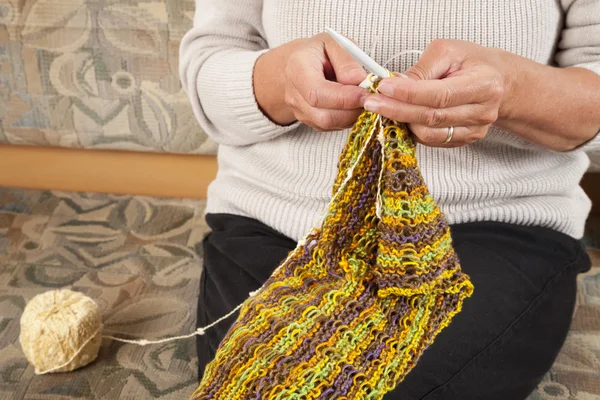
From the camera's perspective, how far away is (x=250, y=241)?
0.83 m

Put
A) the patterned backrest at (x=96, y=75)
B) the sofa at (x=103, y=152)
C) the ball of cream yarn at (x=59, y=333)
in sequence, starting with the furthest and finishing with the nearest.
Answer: the patterned backrest at (x=96, y=75)
the sofa at (x=103, y=152)
the ball of cream yarn at (x=59, y=333)

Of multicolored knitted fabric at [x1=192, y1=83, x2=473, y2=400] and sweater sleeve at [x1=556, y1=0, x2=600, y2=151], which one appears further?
sweater sleeve at [x1=556, y1=0, x2=600, y2=151]

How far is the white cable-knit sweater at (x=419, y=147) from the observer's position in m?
0.77

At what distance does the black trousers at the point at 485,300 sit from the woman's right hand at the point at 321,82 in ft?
0.70

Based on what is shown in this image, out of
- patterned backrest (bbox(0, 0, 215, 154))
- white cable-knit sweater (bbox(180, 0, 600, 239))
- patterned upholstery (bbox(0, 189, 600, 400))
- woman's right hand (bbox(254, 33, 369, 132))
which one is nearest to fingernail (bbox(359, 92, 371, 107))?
woman's right hand (bbox(254, 33, 369, 132))

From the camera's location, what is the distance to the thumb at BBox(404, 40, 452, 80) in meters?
0.61

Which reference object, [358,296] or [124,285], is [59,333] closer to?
[124,285]

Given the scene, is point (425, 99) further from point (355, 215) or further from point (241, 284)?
point (241, 284)

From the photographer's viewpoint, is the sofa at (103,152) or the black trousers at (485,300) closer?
the black trousers at (485,300)

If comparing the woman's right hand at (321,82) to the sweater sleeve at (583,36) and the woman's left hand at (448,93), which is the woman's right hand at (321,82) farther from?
the sweater sleeve at (583,36)

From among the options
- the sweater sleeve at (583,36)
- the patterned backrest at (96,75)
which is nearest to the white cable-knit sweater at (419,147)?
the sweater sleeve at (583,36)

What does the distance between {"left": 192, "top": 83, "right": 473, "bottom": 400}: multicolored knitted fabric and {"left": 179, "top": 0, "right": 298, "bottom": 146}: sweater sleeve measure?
0.19m

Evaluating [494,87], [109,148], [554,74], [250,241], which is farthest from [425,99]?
[109,148]

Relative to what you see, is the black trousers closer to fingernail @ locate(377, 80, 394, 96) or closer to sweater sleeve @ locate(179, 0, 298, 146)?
sweater sleeve @ locate(179, 0, 298, 146)
